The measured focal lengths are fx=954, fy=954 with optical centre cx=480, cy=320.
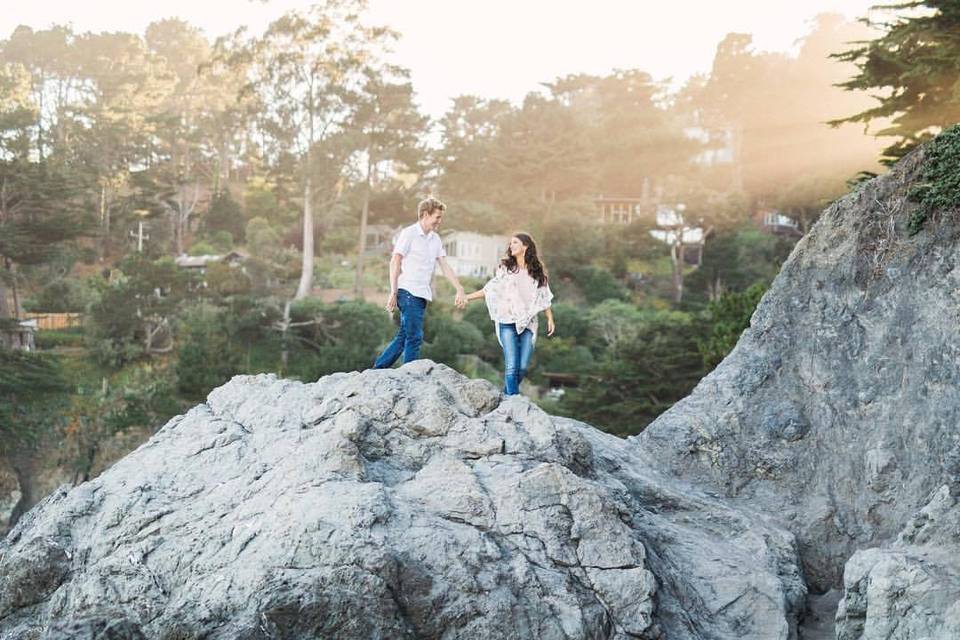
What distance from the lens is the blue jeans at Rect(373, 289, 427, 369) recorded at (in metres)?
8.80

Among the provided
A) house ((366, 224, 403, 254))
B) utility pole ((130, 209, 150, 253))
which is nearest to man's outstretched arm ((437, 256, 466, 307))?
house ((366, 224, 403, 254))

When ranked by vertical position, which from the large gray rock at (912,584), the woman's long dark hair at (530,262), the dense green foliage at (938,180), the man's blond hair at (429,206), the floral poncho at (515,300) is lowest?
the large gray rock at (912,584)

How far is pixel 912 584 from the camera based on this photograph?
664 cm

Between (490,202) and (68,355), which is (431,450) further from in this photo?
(490,202)

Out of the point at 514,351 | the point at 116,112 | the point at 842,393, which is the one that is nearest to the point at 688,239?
the point at 116,112

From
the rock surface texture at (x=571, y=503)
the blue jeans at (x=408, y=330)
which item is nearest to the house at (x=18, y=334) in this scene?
the blue jeans at (x=408, y=330)

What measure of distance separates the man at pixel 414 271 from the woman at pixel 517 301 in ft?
1.37

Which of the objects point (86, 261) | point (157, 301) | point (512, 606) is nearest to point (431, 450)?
point (512, 606)

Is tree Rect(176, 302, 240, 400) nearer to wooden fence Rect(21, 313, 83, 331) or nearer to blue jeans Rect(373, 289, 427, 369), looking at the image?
wooden fence Rect(21, 313, 83, 331)

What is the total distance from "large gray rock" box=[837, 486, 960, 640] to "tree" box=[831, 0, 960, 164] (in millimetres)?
7874

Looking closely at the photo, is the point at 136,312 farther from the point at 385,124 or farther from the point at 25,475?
the point at 385,124

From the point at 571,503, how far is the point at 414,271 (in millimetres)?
2787

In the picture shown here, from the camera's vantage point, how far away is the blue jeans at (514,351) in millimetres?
9086

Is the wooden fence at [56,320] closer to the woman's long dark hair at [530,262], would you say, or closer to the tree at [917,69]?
the tree at [917,69]
